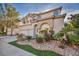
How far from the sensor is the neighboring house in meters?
1.56

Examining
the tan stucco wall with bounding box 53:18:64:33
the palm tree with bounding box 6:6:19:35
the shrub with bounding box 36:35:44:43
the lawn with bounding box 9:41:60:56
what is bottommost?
the lawn with bounding box 9:41:60:56

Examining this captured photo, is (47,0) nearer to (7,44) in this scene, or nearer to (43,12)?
(43,12)

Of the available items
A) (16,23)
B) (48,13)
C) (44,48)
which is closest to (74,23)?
(48,13)

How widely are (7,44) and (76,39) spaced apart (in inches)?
24.7

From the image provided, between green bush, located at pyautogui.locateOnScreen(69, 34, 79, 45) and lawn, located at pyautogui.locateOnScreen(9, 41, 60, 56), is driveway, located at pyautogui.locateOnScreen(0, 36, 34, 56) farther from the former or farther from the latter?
green bush, located at pyautogui.locateOnScreen(69, 34, 79, 45)

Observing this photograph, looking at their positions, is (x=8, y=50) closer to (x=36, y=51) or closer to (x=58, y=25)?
(x=36, y=51)

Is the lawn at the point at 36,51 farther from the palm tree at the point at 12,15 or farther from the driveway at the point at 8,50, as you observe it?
the palm tree at the point at 12,15

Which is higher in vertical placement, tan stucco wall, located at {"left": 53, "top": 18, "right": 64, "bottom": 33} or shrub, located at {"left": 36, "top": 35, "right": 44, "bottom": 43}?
tan stucco wall, located at {"left": 53, "top": 18, "right": 64, "bottom": 33}

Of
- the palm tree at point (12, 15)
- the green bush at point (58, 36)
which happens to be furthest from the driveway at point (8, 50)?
the green bush at point (58, 36)

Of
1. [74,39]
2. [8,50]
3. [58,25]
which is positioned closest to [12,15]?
[8,50]

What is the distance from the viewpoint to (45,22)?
1580 millimetres

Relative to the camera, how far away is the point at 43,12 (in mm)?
1575

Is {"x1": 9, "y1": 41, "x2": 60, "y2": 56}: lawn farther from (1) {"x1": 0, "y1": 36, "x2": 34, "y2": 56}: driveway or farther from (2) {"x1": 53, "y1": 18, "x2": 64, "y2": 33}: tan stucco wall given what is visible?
(2) {"x1": 53, "y1": 18, "x2": 64, "y2": 33}: tan stucco wall

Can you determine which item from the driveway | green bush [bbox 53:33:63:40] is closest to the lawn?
the driveway
